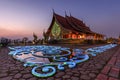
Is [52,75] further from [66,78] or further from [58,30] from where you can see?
[58,30]

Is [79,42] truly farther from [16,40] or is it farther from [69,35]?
[16,40]

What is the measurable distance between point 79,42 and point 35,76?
15.0 m

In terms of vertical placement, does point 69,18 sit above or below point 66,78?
above

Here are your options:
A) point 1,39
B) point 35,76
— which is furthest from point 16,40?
point 35,76

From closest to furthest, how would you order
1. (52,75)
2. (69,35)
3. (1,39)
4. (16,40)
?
(52,75), (1,39), (16,40), (69,35)

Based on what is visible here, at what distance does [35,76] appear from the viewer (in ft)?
7.91

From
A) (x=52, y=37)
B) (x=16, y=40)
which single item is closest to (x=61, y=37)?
(x=52, y=37)

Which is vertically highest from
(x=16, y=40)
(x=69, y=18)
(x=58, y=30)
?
(x=69, y=18)

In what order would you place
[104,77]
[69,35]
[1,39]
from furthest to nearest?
[69,35]
[1,39]
[104,77]

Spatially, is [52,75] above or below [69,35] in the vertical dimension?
below

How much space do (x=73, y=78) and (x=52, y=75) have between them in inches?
22.5

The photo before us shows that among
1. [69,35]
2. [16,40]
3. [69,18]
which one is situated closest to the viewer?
[16,40]

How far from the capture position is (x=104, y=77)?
7.55 ft

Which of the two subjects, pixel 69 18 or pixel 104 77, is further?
pixel 69 18
